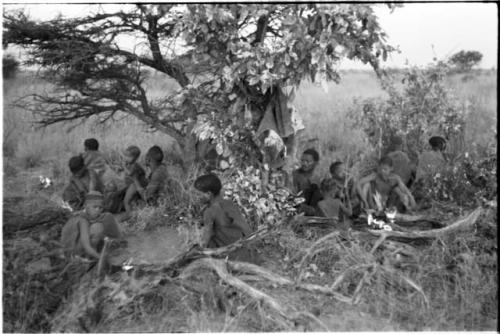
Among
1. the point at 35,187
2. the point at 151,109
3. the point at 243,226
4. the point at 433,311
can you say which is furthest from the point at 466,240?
the point at 35,187

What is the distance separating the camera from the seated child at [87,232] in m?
3.79

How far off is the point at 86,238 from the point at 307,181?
226 cm

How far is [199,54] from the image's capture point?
4391 millimetres

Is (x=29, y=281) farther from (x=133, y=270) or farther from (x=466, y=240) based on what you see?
(x=466, y=240)

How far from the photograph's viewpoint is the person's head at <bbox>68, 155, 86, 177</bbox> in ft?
16.6

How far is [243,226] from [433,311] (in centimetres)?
147

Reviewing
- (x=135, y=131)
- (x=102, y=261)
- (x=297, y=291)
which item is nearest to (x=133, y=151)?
(x=135, y=131)

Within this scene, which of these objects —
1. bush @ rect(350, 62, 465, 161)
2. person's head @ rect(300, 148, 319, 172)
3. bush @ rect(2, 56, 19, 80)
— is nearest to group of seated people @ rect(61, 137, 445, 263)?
person's head @ rect(300, 148, 319, 172)

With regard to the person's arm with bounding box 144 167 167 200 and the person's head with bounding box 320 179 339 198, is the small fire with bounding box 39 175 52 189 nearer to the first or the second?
the person's arm with bounding box 144 167 167 200

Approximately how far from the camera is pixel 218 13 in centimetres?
391

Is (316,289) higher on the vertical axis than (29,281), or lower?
lower

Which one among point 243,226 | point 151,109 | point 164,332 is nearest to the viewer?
point 164,332

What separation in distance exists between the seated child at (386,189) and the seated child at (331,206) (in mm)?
248

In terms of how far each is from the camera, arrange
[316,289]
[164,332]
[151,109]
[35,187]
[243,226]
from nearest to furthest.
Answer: [164,332] < [316,289] < [243,226] < [35,187] < [151,109]
